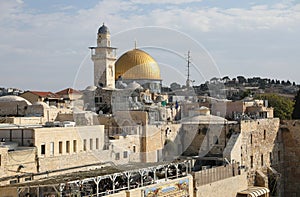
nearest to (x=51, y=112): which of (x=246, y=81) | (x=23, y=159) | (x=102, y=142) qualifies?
(x=102, y=142)

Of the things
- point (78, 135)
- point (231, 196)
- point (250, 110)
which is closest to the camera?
point (78, 135)

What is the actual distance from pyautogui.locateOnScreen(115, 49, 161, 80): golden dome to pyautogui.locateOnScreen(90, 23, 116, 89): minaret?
0.61m

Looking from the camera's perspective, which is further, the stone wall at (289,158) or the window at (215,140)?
the stone wall at (289,158)

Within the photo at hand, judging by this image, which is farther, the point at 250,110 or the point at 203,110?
the point at 250,110

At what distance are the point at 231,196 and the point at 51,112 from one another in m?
12.0

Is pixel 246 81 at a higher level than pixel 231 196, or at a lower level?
higher

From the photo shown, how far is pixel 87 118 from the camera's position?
1067 inches

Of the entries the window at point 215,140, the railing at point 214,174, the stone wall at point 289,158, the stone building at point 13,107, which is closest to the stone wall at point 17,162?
the railing at point 214,174

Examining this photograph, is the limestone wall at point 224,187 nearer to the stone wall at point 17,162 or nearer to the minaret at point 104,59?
the stone wall at point 17,162

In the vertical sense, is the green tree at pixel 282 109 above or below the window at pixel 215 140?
above

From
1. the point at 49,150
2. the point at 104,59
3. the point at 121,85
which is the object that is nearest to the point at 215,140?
the point at 49,150

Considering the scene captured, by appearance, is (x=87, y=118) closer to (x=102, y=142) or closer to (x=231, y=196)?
(x=102, y=142)

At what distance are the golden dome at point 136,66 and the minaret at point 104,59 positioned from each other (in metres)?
0.61

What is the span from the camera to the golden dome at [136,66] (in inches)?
1387
